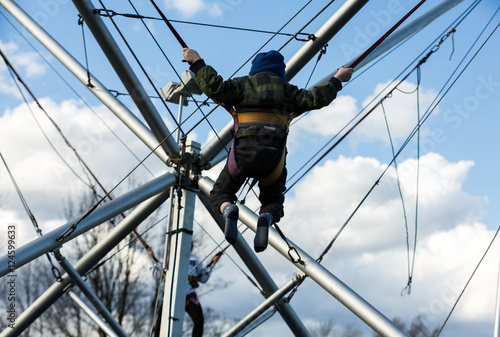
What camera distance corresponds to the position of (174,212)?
6395 mm

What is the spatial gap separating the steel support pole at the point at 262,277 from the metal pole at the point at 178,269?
691 mm

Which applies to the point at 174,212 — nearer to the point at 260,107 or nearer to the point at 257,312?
the point at 257,312

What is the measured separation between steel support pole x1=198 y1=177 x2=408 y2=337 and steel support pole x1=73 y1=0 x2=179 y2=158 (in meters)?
0.83

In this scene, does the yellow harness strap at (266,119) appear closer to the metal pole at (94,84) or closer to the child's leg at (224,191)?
the child's leg at (224,191)

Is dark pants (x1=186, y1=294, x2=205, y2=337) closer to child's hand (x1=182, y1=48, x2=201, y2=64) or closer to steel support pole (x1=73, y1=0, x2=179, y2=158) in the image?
steel support pole (x1=73, y1=0, x2=179, y2=158)

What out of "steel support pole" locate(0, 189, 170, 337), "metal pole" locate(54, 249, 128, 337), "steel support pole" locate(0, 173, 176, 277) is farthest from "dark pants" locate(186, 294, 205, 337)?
"steel support pole" locate(0, 173, 176, 277)

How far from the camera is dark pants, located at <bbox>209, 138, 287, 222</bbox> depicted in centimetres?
383

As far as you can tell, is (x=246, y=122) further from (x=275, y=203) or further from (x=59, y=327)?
(x=59, y=327)

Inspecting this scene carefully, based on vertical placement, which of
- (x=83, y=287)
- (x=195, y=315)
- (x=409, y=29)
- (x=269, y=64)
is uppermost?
(x=409, y=29)

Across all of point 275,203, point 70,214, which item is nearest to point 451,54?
point 275,203

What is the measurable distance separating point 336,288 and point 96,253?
2.96 metres

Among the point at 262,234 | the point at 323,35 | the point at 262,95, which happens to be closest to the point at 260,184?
the point at 262,234

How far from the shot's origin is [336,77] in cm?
402

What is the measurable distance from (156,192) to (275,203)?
2.54m
